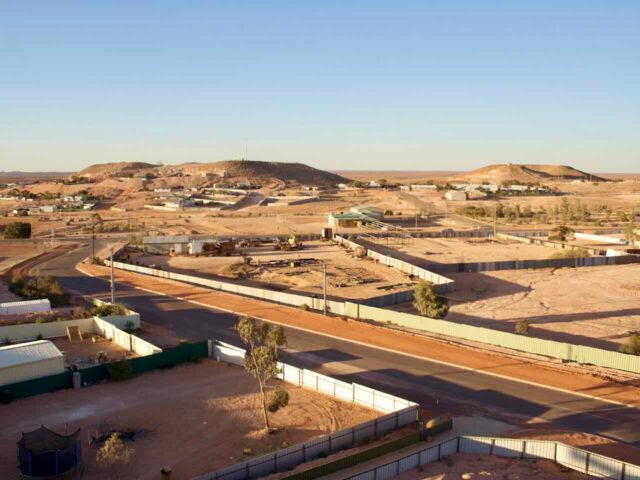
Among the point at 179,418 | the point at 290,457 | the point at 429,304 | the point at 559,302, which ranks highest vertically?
the point at 429,304

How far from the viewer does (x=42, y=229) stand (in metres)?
101

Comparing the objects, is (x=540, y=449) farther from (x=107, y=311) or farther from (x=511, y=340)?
(x=107, y=311)

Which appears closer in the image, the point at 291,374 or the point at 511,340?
the point at 291,374

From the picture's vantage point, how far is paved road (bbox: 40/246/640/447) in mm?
24359

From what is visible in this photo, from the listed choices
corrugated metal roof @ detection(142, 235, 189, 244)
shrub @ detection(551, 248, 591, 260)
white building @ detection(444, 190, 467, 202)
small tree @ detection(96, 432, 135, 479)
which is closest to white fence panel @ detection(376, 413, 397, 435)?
small tree @ detection(96, 432, 135, 479)

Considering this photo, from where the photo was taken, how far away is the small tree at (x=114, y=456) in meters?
18.6

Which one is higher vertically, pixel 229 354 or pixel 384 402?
pixel 384 402

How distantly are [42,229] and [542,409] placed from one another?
9398cm

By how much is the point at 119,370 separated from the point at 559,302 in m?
33.1

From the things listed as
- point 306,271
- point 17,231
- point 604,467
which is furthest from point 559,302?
point 17,231

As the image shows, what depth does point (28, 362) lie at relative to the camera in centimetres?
2750

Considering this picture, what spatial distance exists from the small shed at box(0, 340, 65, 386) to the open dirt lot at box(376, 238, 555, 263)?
45849 millimetres

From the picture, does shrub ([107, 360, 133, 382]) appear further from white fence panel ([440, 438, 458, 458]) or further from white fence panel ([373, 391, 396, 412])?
white fence panel ([440, 438, 458, 458])

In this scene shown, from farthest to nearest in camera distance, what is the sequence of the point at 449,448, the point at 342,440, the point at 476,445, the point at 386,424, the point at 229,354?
the point at 229,354
the point at 386,424
the point at 342,440
the point at 476,445
the point at 449,448
